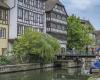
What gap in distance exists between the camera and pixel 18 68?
185ft

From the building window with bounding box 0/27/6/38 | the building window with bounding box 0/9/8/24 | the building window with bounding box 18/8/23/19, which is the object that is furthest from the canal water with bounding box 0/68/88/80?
the building window with bounding box 18/8/23/19

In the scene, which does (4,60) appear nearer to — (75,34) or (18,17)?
(18,17)

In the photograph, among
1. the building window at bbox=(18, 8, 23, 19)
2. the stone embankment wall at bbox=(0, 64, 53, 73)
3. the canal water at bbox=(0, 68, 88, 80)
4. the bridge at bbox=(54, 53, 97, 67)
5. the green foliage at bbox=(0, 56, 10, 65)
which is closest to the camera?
the canal water at bbox=(0, 68, 88, 80)

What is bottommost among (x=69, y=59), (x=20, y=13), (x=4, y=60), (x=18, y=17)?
(x=69, y=59)

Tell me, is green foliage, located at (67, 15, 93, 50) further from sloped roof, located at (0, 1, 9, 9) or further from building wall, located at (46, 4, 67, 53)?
sloped roof, located at (0, 1, 9, 9)

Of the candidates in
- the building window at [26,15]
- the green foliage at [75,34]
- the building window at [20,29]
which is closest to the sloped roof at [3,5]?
the building window at [20,29]

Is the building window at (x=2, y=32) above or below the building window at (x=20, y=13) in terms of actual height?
below

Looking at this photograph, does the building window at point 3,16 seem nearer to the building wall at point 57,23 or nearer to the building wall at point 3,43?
the building wall at point 3,43

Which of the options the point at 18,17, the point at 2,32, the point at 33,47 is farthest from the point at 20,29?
the point at 33,47

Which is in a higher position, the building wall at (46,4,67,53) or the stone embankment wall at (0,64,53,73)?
the building wall at (46,4,67,53)

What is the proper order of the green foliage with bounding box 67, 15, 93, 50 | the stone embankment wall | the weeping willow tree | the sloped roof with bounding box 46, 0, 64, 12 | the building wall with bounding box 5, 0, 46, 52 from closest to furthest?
the stone embankment wall → the weeping willow tree → the building wall with bounding box 5, 0, 46, 52 → the sloped roof with bounding box 46, 0, 64, 12 → the green foliage with bounding box 67, 15, 93, 50

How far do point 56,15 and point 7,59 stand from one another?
30.2 metres

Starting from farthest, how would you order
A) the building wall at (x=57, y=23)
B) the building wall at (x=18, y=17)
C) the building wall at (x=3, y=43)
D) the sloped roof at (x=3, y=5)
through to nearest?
the building wall at (x=57, y=23)
the building wall at (x=18, y=17)
the building wall at (x=3, y=43)
the sloped roof at (x=3, y=5)

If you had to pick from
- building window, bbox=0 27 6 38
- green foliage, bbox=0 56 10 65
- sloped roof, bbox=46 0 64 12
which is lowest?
green foliage, bbox=0 56 10 65
